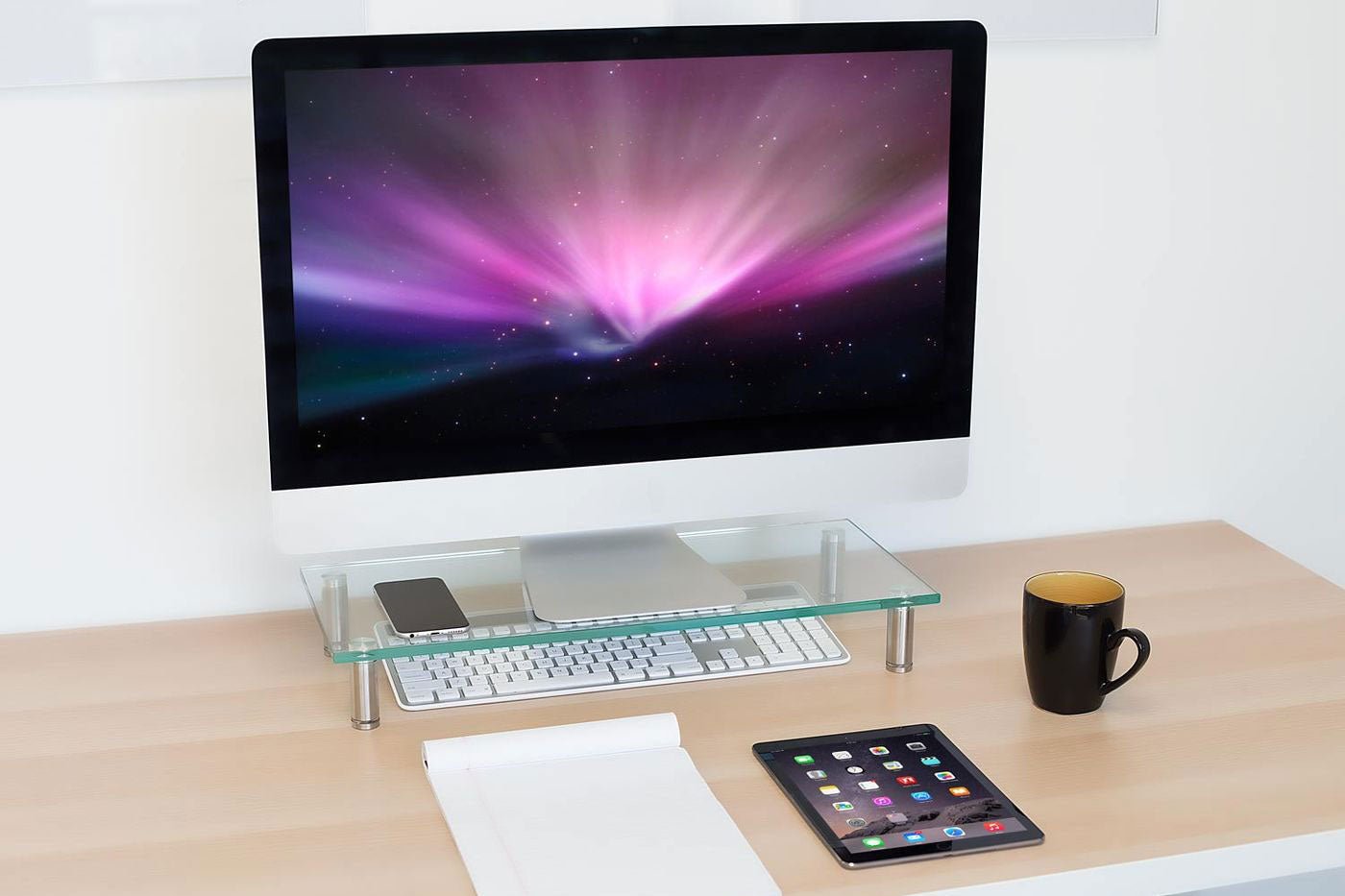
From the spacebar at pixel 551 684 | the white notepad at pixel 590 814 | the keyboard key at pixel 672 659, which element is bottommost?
the white notepad at pixel 590 814

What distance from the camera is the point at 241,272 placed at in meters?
1.51

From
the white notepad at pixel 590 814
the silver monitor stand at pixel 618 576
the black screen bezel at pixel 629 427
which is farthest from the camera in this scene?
the silver monitor stand at pixel 618 576

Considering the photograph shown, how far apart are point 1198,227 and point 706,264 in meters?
0.70

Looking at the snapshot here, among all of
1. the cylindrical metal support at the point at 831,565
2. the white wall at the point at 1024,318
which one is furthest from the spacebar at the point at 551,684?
the white wall at the point at 1024,318

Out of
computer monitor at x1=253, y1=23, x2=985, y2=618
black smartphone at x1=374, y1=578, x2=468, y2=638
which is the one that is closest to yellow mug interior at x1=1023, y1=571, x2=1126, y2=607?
computer monitor at x1=253, y1=23, x2=985, y2=618

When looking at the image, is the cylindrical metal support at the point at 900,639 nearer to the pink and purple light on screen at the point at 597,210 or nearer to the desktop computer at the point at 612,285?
the desktop computer at the point at 612,285

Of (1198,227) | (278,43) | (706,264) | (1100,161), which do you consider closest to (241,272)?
(278,43)

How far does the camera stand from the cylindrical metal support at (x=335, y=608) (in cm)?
133

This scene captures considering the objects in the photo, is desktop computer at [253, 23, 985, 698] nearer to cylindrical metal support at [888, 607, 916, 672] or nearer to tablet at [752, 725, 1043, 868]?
cylindrical metal support at [888, 607, 916, 672]

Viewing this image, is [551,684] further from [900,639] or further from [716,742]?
[900,639]

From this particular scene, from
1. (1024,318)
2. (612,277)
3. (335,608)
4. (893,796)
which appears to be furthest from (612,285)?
(1024,318)

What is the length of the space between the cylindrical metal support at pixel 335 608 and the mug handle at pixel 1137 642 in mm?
649

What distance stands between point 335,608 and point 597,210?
0.41 m

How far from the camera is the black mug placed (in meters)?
1.32
